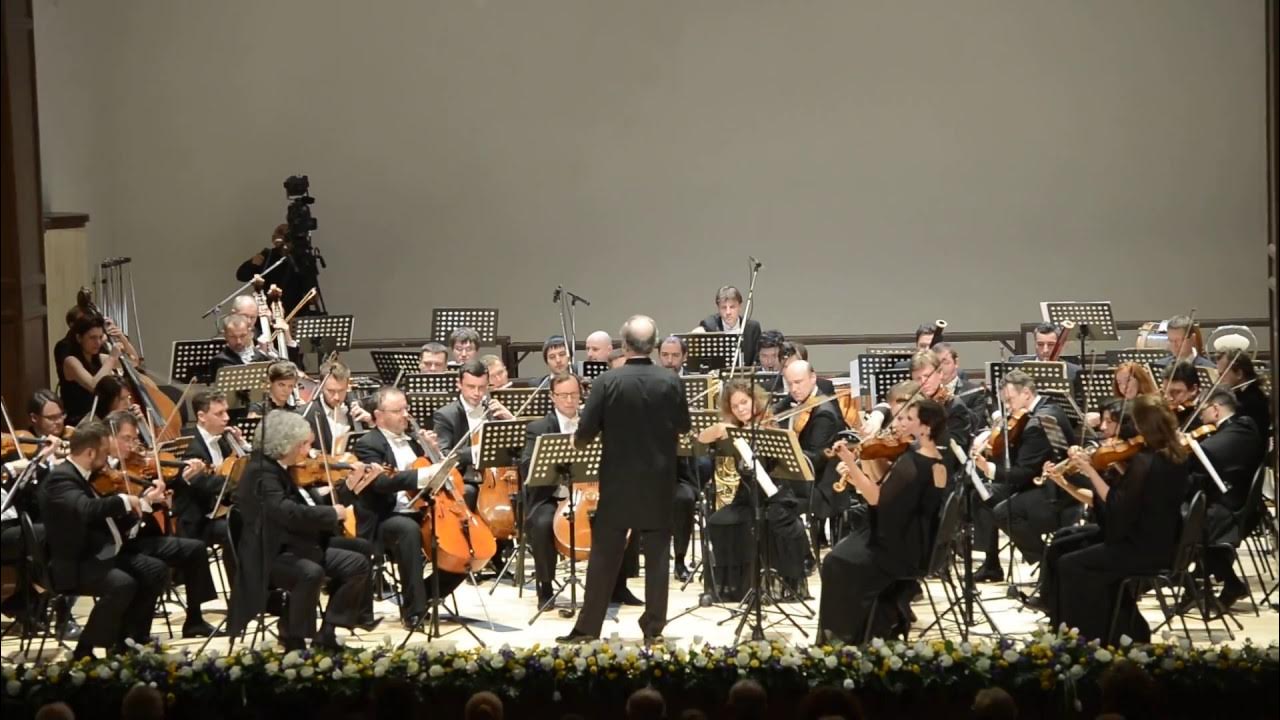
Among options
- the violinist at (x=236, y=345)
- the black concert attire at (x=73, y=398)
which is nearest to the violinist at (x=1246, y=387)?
the violinist at (x=236, y=345)

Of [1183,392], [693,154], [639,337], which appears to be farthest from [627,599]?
[693,154]

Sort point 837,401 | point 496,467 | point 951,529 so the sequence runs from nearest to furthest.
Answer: point 951,529 < point 496,467 < point 837,401

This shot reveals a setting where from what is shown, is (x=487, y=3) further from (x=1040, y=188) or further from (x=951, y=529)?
(x=951, y=529)

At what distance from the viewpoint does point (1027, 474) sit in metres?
7.93

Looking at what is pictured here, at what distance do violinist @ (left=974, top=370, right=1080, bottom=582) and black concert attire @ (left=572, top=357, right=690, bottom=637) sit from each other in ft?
5.75

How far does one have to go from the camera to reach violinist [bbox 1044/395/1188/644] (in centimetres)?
622

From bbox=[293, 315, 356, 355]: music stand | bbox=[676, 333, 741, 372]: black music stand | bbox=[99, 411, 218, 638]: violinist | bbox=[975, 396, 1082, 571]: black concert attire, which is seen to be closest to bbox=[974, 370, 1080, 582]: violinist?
bbox=[975, 396, 1082, 571]: black concert attire

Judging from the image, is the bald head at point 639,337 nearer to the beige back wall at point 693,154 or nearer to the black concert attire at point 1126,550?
the black concert attire at point 1126,550

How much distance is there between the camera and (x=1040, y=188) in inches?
558

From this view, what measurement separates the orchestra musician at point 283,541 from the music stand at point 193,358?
3010mm

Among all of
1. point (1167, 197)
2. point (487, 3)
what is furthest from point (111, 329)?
point (1167, 197)

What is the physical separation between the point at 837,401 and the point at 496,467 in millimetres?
2095

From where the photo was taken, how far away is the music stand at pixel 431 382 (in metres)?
9.19

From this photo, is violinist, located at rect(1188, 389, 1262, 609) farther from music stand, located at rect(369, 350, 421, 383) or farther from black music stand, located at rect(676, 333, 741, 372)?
music stand, located at rect(369, 350, 421, 383)
